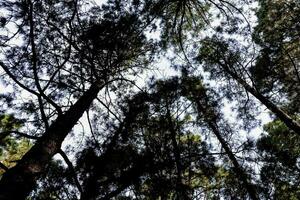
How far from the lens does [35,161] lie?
4234 mm

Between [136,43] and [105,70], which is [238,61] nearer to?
[136,43]

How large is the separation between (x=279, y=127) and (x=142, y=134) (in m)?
5.31

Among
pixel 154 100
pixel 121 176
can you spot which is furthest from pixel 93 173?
pixel 154 100

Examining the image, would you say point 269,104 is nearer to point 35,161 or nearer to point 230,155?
point 230,155

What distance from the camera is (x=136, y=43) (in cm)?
748

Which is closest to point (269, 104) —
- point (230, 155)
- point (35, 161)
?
point (230, 155)

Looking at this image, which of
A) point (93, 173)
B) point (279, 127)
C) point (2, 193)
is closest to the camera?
point (2, 193)

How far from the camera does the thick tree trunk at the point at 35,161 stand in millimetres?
3765

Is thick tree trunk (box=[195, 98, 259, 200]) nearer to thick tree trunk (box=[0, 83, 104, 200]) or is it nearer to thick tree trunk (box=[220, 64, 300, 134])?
thick tree trunk (box=[220, 64, 300, 134])

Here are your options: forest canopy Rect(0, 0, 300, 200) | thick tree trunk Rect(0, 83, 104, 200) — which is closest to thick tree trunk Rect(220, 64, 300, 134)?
forest canopy Rect(0, 0, 300, 200)

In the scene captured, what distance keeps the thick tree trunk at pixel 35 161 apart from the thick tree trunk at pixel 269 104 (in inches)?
178

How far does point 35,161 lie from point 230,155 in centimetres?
427

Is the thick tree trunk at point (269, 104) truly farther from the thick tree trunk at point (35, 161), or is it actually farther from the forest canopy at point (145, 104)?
the thick tree trunk at point (35, 161)

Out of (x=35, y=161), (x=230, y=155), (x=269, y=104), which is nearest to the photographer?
(x=35, y=161)
